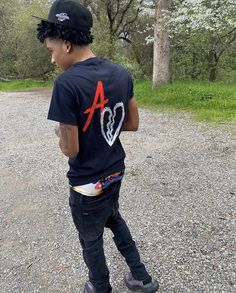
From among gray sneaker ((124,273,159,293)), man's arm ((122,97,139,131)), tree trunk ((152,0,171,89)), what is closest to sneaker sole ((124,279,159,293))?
gray sneaker ((124,273,159,293))

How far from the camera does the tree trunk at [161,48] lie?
10.5m

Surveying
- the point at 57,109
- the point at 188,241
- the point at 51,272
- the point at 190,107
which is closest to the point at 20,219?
the point at 51,272

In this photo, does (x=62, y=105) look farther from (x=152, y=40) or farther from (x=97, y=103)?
(x=152, y=40)

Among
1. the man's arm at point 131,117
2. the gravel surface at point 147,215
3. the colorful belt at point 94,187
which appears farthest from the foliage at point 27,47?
the colorful belt at point 94,187

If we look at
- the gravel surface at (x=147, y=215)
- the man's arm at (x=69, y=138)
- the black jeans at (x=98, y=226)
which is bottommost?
the gravel surface at (x=147, y=215)

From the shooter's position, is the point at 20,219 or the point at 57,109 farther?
the point at 20,219

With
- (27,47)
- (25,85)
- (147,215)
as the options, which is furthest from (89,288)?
(27,47)

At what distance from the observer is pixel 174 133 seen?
6.76 metres

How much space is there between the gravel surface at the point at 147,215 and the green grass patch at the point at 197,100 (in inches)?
53.3

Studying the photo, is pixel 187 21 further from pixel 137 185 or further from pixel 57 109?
pixel 57 109

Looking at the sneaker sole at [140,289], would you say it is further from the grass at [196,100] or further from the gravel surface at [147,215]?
the grass at [196,100]

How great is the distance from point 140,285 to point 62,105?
4.85ft

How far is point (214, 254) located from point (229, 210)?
0.86 metres

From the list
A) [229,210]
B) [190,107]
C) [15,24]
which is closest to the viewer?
[229,210]
